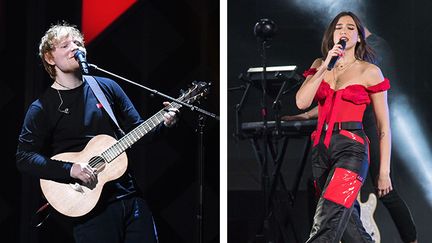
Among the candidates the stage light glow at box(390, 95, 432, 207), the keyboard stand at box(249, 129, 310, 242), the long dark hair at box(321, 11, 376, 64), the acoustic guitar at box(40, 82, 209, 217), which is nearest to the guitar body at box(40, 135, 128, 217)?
the acoustic guitar at box(40, 82, 209, 217)

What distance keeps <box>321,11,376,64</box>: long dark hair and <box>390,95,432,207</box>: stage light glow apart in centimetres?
34

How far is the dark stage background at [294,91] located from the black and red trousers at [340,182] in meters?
0.14

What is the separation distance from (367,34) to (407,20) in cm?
28

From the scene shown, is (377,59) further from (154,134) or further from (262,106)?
(154,134)

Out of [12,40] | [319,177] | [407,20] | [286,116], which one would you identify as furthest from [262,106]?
[12,40]

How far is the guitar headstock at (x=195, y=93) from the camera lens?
3953 mm

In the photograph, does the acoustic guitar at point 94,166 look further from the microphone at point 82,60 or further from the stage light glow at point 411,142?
the stage light glow at point 411,142

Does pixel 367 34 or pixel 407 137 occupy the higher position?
pixel 367 34

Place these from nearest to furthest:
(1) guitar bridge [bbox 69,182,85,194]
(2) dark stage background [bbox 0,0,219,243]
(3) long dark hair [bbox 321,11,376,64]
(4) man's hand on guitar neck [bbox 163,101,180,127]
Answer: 1. (1) guitar bridge [bbox 69,182,85,194]
2. (4) man's hand on guitar neck [bbox 163,101,180,127]
3. (3) long dark hair [bbox 321,11,376,64]
4. (2) dark stage background [bbox 0,0,219,243]

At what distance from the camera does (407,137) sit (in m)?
3.99

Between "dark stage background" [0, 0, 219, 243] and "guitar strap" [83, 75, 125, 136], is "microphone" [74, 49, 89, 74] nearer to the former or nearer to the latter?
"guitar strap" [83, 75, 125, 136]

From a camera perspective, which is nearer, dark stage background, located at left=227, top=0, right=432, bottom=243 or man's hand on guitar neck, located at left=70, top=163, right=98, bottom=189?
man's hand on guitar neck, located at left=70, top=163, right=98, bottom=189

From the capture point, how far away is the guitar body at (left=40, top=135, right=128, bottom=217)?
3.77m

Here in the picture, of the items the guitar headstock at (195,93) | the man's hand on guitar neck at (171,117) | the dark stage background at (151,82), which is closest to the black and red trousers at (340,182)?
the dark stage background at (151,82)
